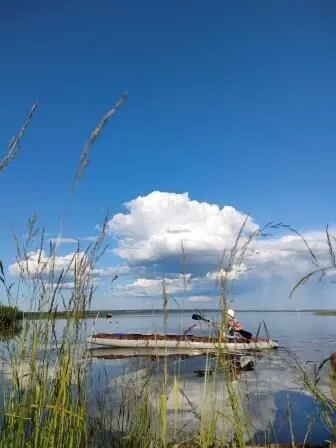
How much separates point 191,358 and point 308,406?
33.2ft

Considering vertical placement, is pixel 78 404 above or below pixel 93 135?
below

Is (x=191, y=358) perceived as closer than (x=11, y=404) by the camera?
No

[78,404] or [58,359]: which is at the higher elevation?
[58,359]

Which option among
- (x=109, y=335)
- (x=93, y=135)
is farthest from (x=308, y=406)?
(x=109, y=335)

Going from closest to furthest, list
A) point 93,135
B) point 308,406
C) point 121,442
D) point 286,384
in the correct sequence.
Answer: point 93,135
point 121,442
point 308,406
point 286,384

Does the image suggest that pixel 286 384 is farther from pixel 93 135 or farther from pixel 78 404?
pixel 93 135

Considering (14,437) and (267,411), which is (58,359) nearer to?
(14,437)

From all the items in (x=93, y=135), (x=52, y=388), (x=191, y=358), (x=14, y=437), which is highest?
(x=93, y=135)

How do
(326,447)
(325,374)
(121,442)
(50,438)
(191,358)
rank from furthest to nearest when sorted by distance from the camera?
(191,358) → (325,374) → (326,447) → (121,442) → (50,438)

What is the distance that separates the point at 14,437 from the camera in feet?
8.25

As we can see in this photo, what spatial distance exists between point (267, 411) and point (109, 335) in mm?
15343

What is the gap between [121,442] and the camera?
367 centimetres

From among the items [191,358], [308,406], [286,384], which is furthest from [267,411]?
[191,358]

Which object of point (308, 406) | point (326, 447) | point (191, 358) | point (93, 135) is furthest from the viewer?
point (191, 358)
